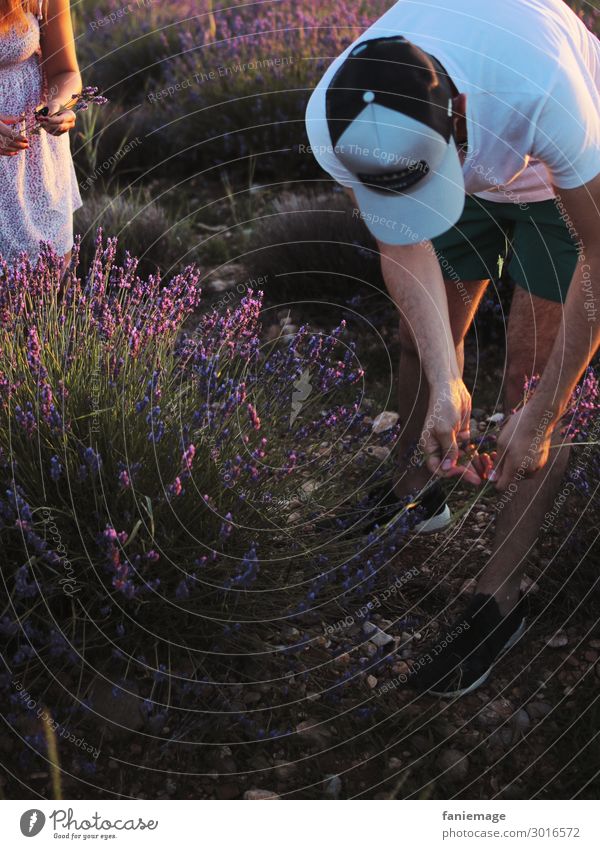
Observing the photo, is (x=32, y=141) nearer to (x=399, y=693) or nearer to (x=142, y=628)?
(x=142, y=628)

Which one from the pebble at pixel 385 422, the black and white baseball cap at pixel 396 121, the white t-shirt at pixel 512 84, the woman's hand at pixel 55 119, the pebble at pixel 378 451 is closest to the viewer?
the black and white baseball cap at pixel 396 121

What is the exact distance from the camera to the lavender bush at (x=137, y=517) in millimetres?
2031

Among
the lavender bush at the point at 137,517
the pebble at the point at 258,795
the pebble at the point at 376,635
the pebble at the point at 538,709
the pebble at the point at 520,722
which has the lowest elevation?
the pebble at the point at 258,795

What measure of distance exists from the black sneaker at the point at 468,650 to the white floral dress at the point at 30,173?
1.79m

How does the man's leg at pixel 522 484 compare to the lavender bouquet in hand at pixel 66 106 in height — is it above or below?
below

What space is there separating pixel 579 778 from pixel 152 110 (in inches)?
190

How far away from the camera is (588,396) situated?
2.43 m

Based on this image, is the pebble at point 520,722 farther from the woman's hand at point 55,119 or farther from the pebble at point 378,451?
the woman's hand at point 55,119

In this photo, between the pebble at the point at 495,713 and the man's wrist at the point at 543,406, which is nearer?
the man's wrist at the point at 543,406

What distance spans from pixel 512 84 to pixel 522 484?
98cm

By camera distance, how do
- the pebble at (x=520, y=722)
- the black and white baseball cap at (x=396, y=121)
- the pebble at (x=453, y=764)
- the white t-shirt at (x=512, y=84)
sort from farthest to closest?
the pebble at (x=520, y=722) < the pebble at (x=453, y=764) < the white t-shirt at (x=512, y=84) < the black and white baseball cap at (x=396, y=121)

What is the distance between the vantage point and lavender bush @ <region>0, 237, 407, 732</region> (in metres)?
2.03

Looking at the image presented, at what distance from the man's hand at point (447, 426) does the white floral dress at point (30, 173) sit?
1631 millimetres

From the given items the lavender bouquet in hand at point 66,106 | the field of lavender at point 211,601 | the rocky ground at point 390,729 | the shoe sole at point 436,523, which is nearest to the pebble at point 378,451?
the shoe sole at point 436,523
